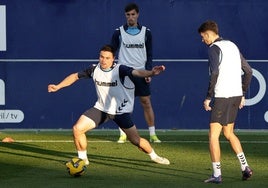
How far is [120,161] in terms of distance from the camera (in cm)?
1436

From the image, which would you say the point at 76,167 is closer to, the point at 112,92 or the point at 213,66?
the point at 112,92

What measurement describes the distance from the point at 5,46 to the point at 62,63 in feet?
3.43

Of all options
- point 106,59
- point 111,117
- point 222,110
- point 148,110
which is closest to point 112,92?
point 111,117

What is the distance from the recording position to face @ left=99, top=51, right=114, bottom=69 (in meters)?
13.1

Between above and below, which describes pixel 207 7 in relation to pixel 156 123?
above

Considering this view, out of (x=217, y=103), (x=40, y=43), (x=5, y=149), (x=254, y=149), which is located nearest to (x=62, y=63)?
(x=40, y=43)

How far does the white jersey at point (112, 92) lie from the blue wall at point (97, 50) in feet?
15.1

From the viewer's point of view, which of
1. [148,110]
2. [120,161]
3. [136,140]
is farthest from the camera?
[148,110]

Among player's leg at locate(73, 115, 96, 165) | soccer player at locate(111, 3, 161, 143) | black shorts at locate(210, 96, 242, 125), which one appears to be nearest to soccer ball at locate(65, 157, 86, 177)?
player's leg at locate(73, 115, 96, 165)

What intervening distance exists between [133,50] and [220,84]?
151 inches

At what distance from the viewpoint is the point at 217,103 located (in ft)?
40.1

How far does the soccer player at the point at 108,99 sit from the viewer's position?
13234mm

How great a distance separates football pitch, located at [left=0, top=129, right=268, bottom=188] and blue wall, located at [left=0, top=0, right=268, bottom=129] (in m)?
0.32

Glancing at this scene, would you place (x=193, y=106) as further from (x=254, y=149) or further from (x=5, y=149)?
(x=5, y=149)
